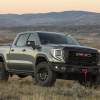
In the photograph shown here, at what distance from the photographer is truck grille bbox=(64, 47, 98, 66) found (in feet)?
49.8

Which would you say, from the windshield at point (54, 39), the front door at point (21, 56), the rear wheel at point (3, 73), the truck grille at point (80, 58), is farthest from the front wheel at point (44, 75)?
the rear wheel at point (3, 73)

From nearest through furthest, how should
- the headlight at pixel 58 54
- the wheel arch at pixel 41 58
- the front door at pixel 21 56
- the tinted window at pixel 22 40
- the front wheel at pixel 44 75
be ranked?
1. the headlight at pixel 58 54
2. the front wheel at pixel 44 75
3. the wheel arch at pixel 41 58
4. the front door at pixel 21 56
5. the tinted window at pixel 22 40

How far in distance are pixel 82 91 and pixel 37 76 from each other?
3.17 m

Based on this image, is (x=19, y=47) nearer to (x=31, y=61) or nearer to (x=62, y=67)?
(x=31, y=61)

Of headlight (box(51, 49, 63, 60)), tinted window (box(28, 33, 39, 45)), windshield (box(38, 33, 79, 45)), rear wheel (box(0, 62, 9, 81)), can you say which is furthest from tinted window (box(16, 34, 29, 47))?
headlight (box(51, 49, 63, 60))

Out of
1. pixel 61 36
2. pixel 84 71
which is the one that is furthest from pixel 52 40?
pixel 84 71

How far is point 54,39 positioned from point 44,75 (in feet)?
4.61

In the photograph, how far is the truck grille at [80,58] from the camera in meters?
15.2

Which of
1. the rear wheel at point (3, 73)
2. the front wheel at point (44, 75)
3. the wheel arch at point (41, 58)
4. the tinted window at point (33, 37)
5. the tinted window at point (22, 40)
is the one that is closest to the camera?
the front wheel at point (44, 75)

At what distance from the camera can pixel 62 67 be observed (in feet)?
49.3

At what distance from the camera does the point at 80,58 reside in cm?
1536

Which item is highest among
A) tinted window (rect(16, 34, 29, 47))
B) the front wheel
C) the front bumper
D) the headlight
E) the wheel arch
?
tinted window (rect(16, 34, 29, 47))

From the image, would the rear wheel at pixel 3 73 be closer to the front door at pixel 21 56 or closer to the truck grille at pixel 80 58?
the front door at pixel 21 56

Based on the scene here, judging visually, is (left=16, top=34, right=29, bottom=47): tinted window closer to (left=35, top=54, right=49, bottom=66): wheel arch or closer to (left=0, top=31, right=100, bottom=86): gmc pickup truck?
(left=0, top=31, right=100, bottom=86): gmc pickup truck
